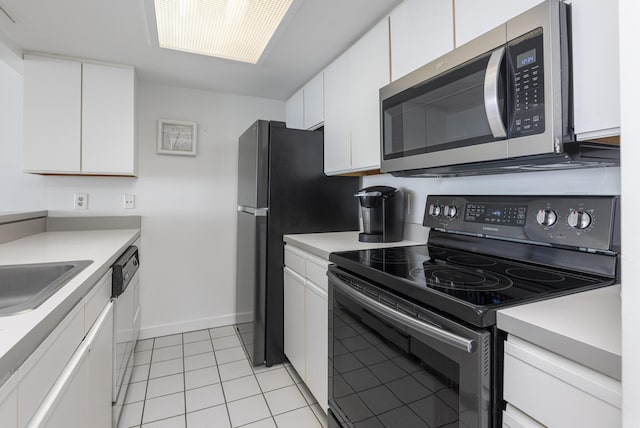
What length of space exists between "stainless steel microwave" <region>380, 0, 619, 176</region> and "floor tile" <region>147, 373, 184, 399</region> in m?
1.85

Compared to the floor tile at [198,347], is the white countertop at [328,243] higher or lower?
higher

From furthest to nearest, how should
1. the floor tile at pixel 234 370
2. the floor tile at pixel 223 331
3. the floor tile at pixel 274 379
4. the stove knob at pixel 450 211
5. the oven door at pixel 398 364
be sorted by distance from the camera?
1. the floor tile at pixel 223 331
2. the floor tile at pixel 234 370
3. the floor tile at pixel 274 379
4. the stove knob at pixel 450 211
5. the oven door at pixel 398 364

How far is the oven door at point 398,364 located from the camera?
2.43 ft

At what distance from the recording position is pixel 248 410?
67.7 inches

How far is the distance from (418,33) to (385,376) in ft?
4.39

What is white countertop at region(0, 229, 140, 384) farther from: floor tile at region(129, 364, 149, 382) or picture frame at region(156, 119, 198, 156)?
floor tile at region(129, 364, 149, 382)

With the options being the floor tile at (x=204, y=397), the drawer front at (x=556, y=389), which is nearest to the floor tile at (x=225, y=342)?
the floor tile at (x=204, y=397)

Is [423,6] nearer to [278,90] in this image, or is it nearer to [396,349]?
[396,349]

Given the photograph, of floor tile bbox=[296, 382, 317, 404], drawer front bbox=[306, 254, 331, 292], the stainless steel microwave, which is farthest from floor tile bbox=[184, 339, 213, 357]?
the stainless steel microwave

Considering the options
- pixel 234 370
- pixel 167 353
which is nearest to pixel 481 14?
pixel 234 370

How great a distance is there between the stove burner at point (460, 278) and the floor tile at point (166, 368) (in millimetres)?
1827

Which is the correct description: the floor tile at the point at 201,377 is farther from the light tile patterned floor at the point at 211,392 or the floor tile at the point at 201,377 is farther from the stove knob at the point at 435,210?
the stove knob at the point at 435,210

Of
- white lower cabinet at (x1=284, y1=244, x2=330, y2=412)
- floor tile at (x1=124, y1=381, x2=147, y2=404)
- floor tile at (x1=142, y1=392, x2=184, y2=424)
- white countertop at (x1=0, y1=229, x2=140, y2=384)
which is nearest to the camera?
white countertop at (x1=0, y1=229, x2=140, y2=384)

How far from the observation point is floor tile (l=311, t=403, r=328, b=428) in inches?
64.3
